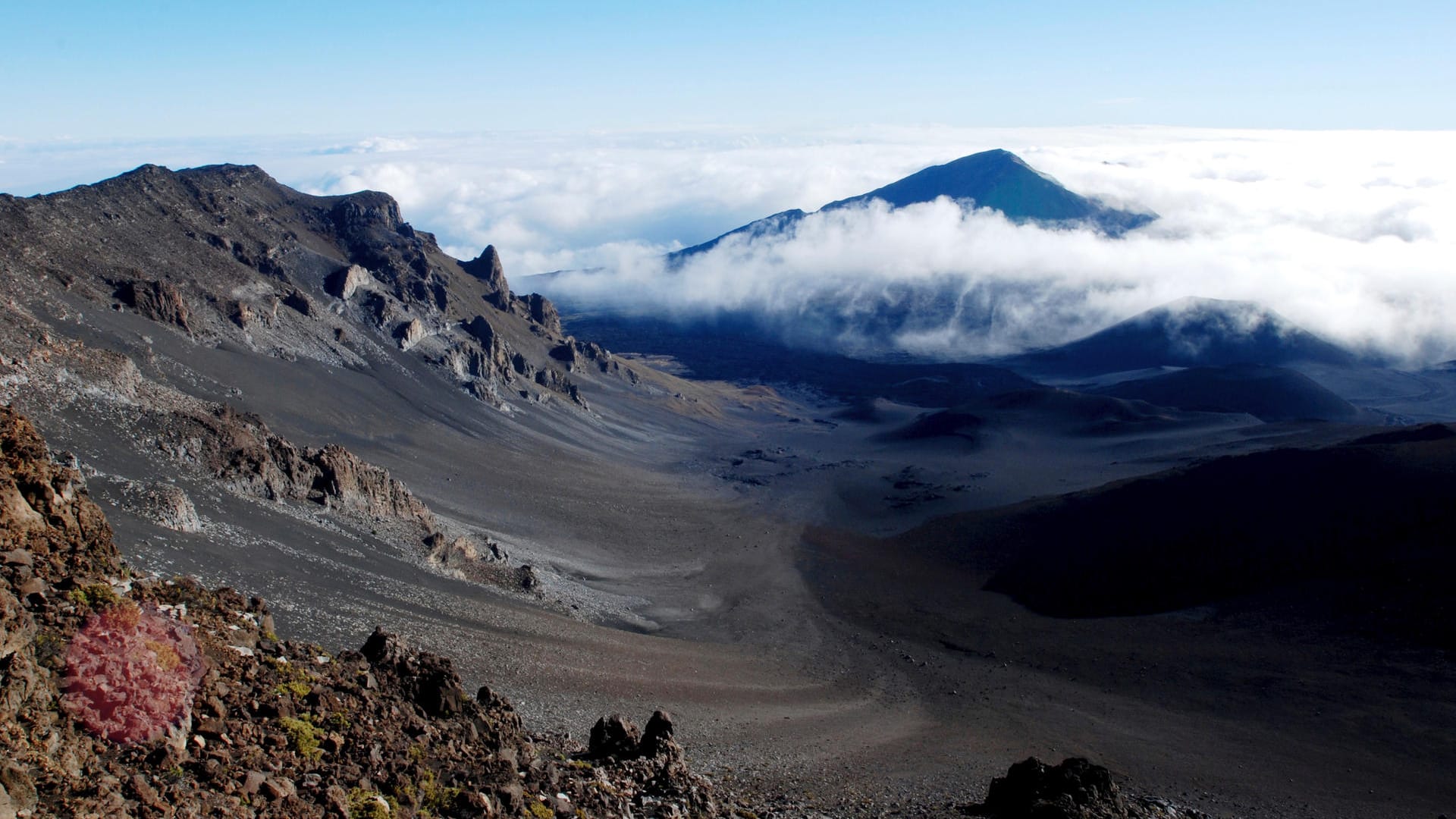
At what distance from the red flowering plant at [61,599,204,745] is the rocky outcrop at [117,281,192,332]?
5455 cm

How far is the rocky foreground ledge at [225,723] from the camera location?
1072cm

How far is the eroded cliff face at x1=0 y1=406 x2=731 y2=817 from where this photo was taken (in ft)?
35.0

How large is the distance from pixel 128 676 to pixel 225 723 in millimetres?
1498

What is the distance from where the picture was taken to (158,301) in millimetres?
59781

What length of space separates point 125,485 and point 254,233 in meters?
58.0

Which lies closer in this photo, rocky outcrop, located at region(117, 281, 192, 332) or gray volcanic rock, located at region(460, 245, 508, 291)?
rocky outcrop, located at region(117, 281, 192, 332)

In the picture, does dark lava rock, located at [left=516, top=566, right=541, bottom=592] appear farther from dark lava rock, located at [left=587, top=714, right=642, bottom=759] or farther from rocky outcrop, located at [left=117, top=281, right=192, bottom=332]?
rocky outcrop, located at [left=117, top=281, right=192, bottom=332]

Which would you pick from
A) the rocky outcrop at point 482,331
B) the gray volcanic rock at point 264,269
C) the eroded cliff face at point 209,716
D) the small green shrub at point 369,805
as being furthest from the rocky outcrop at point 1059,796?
the rocky outcrop at point 482,331

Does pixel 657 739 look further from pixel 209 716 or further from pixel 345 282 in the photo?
pixel 345 282


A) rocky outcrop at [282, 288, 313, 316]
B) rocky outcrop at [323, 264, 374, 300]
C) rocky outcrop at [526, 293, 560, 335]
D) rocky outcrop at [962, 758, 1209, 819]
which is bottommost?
rocky outcrop at [962, 758, 1209, 819]

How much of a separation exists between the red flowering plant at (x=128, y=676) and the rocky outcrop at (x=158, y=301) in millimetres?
54553

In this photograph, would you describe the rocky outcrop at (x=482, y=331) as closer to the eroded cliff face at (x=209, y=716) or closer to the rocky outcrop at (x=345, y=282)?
the rocky outcrop at (x=345, y=282)

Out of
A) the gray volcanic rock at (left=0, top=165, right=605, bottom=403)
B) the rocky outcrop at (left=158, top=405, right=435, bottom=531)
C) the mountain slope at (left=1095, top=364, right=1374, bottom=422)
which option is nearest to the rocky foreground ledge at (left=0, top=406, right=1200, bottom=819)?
the rocky outcrop at (left=158, top=405, right=435, bottom=531)

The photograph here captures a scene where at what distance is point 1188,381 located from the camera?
440 ft
